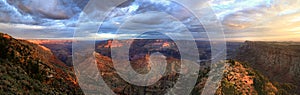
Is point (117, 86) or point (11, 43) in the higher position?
point (11, 43)

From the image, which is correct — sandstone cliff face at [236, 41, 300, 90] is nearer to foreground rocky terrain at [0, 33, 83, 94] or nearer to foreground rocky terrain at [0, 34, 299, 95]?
foreground rocky terrain at [0, 34, 299, 95]

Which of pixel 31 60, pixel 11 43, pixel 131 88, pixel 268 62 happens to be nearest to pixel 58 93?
pixel 31 60

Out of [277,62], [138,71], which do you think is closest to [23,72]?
[277,62]

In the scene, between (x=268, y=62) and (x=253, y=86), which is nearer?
(x=253, y=86)

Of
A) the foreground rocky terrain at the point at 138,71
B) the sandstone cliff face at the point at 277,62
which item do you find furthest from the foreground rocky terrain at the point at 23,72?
the sandstone cliff face at the point at 277,62

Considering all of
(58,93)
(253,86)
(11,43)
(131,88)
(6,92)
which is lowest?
(131,88)

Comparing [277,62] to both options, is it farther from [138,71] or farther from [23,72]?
[23,72]

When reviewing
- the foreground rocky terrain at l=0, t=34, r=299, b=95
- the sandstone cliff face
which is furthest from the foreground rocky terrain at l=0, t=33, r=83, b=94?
the sandstone cliff face

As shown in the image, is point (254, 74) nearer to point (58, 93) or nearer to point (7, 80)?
point (58, 93)
